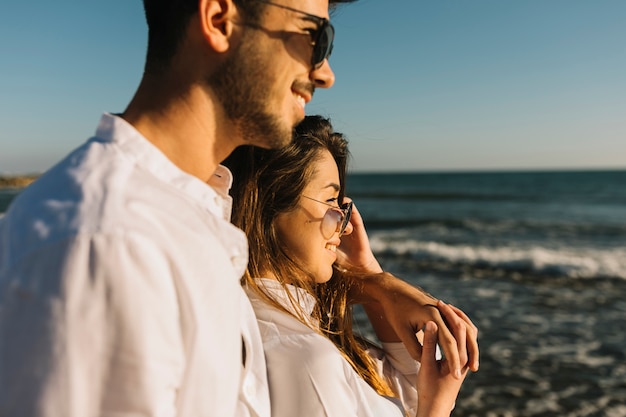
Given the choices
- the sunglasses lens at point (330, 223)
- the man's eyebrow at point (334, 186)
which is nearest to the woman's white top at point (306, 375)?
the sunglasses lens at point (330, 223)

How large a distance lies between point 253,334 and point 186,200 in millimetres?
629

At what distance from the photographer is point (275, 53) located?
1.59 meters

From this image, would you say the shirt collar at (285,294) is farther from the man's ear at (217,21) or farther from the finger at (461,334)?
the man's ear at (217,21)

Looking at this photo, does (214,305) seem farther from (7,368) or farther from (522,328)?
(522,328)

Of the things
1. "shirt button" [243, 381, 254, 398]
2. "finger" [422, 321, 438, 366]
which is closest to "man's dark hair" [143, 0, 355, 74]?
"shirt button" [243, 381, 254, 398]

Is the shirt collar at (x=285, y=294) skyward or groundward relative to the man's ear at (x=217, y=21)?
groundward

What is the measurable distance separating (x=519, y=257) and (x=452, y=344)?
1237 cm

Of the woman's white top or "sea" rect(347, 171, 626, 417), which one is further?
"sea" rect(347, 171, 626, 417)

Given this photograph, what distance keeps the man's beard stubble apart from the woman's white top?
824mm

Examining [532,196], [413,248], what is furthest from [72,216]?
[532,196]

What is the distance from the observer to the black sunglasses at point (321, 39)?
1.70 meters

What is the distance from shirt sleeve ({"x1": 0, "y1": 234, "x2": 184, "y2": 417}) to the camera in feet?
3.40

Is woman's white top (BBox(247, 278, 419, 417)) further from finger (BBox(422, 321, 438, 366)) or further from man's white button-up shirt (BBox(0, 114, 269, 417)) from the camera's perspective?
man's white button-up shirt (BBox(0, 114, 269, 417))

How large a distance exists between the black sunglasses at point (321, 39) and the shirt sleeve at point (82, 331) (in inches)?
36.1
